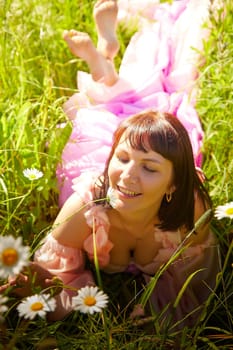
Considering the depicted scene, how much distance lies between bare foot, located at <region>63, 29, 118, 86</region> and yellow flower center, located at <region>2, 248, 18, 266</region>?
4.03 feet

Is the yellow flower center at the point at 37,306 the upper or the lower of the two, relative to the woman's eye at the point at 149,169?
lower

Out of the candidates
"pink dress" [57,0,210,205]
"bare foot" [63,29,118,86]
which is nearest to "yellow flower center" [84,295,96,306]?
"pink dress" [57,0,210,205]

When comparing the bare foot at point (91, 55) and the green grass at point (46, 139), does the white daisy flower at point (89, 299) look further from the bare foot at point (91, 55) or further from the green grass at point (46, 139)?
the bare foot at point (91, 55)

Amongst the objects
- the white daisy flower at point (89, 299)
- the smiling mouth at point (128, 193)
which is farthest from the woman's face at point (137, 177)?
the white daisy flower at point (89, 299)

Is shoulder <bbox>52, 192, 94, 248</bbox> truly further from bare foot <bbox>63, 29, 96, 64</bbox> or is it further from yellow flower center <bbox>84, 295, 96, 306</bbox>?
bare foot <bbox>63, 29, 96, 64</bbox>

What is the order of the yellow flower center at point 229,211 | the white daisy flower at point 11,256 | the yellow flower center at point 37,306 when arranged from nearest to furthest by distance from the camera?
1. the white daisy flower at point 11,256
2. the yellow flower center at point 37,306
3. the yellow flower center at point 229,211

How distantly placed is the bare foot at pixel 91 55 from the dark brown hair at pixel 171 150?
598 millimetres

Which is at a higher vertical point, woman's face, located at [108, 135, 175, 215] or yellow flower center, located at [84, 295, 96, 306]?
woman's face, located at [108, 135, 175, 215]

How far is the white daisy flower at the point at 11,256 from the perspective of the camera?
2.99 feet

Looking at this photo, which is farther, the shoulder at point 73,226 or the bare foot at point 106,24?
the bare foot at point 106,24

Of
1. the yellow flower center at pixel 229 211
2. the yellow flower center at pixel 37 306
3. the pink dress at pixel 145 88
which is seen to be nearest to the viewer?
the yellow flower center at pixel 37 306

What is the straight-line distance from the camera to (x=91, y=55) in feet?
6.82

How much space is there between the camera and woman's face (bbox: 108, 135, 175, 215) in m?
1.45

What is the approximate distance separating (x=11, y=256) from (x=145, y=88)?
4.42 feet
